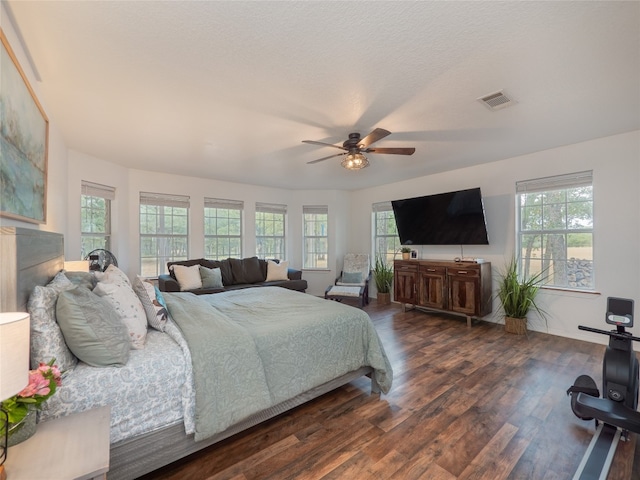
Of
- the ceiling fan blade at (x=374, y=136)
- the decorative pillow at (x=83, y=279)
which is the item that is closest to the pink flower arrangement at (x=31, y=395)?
the decorative pillow at (x=83, y=279)

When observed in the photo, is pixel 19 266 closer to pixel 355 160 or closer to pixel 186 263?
pixel 355 160

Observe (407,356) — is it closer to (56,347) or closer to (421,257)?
(421,257)

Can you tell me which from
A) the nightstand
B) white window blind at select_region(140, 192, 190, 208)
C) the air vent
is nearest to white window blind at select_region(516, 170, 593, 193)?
the air vent

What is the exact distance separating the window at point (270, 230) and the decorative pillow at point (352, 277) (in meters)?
1.51

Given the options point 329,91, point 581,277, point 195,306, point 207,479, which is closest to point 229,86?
point 329,91

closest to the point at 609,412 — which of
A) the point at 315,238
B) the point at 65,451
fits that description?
the point at 65,451

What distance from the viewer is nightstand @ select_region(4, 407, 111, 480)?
897 mm

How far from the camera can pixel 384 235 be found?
6.05 m

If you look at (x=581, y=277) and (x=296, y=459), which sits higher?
(x=581, y=277)

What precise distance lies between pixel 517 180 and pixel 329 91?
3.41 m

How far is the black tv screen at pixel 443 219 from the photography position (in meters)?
4.26

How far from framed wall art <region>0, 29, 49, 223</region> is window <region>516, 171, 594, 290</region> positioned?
17.3 feet

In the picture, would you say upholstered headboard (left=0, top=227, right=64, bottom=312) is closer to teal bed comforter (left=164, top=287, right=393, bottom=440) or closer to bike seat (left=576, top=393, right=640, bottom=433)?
teal bed comforter (left=164, top=287, right=393, bottom=440)

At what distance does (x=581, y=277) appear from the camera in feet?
11.9
